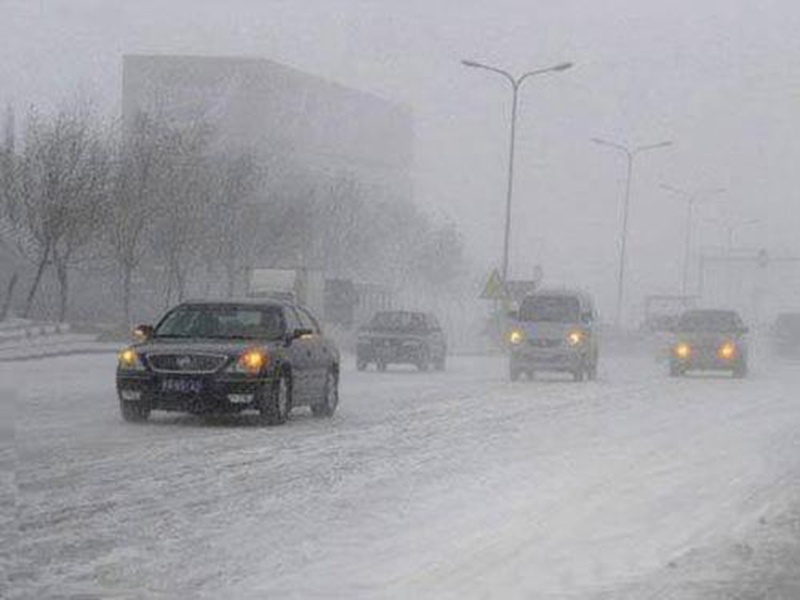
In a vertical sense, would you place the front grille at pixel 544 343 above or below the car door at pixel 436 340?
above

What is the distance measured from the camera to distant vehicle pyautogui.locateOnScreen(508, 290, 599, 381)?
1374 inches

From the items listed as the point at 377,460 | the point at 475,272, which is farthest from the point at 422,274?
the point at 377,460

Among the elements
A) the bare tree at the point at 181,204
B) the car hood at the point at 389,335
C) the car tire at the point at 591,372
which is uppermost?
the bare tree at the point at 181,204

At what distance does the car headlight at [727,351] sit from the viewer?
3853 cm

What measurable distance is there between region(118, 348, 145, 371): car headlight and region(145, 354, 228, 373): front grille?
137mm

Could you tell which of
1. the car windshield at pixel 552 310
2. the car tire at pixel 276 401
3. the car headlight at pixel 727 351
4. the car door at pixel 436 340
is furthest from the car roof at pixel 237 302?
the car door at pixel 436 340

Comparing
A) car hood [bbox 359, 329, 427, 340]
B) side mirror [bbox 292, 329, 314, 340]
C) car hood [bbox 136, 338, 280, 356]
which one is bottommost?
car hood [bbox 359, 329, 427, 340]

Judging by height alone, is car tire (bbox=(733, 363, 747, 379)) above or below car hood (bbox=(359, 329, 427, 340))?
below

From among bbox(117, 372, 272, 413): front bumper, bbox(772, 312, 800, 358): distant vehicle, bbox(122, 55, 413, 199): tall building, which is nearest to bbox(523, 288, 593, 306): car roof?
A: bbox(117, 372, 272, 413): front bumper

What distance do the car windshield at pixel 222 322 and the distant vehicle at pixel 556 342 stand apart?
15507 mm

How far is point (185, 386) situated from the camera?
18.4m

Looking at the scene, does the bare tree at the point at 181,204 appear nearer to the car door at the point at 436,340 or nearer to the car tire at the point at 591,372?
the car door at the point at 436,340

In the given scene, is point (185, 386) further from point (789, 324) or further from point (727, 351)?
point (789, 324)

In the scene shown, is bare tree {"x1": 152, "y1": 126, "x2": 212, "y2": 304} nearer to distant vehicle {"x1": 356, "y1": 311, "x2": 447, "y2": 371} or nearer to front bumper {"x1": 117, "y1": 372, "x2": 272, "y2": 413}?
distant vehicle {"x1": 356, "y1": 311, "x2": 447, "y2": 371}
